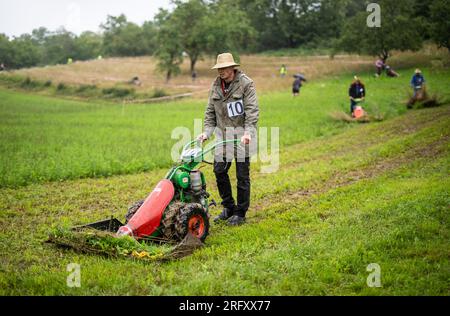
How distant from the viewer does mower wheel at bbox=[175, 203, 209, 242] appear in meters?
6.98

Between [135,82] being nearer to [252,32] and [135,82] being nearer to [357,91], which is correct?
[252,32]

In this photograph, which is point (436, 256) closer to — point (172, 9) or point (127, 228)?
point (127, 228)

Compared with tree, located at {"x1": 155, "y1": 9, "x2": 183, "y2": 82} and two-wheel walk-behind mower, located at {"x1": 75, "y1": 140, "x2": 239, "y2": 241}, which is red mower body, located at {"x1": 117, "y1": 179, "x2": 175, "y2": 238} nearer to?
two-wheel walk-behind mower, located at {"x1": 75, "y1": 140, "x2": 239, "y2": 241}

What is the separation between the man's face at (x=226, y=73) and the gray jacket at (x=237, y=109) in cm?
11

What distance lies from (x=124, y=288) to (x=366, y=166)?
28.5 feet

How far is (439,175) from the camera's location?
9.93m

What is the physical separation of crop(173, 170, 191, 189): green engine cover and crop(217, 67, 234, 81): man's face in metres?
1.75

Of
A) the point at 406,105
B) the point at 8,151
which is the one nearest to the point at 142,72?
the point at 406,105

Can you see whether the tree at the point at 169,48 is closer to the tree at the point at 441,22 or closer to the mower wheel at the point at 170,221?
the tree at the point at 441,22

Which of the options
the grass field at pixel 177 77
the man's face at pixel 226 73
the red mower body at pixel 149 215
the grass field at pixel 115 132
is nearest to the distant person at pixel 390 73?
the grass field at pixel 177 77

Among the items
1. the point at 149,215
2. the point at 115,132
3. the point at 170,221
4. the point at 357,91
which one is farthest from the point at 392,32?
the point at 149,215

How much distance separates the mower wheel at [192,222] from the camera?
6.98 metres

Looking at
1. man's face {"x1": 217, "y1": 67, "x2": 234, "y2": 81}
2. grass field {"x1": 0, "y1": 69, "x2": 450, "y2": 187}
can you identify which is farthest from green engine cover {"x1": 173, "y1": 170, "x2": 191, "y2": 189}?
grass field {"x1": 0, "y1": 69, "x2": 450, "y2": 187}

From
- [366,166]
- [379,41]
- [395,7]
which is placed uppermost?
[395,7]
